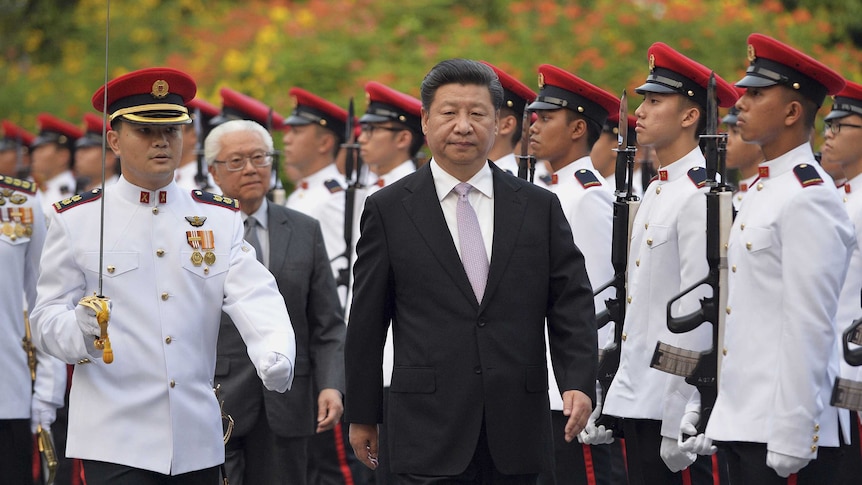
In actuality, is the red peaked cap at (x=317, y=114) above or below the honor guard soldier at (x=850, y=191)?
above

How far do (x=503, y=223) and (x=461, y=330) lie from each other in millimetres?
411

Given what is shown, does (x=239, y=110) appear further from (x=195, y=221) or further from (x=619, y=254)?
(x=195, y=221)

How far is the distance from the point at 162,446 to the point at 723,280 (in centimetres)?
230

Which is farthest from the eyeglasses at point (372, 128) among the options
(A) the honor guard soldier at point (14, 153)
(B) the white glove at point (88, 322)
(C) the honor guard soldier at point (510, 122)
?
(A) the honor guard soldier at point (14, 153)

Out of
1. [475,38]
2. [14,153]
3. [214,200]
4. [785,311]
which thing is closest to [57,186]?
[14,153]

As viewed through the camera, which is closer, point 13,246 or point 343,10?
point 13,246

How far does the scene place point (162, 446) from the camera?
5.40 metres

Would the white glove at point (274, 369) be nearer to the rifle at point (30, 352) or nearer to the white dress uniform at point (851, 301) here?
the rifle at point (30, 352)

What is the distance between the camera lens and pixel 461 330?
509 centimetres

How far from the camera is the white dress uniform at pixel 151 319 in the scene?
17.6 feet

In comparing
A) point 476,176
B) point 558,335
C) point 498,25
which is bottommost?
point 558,335

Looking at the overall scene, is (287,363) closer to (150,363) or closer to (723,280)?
(150,363)

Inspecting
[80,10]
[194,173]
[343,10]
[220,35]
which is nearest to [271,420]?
[194,173]

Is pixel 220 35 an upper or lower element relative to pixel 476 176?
upper
